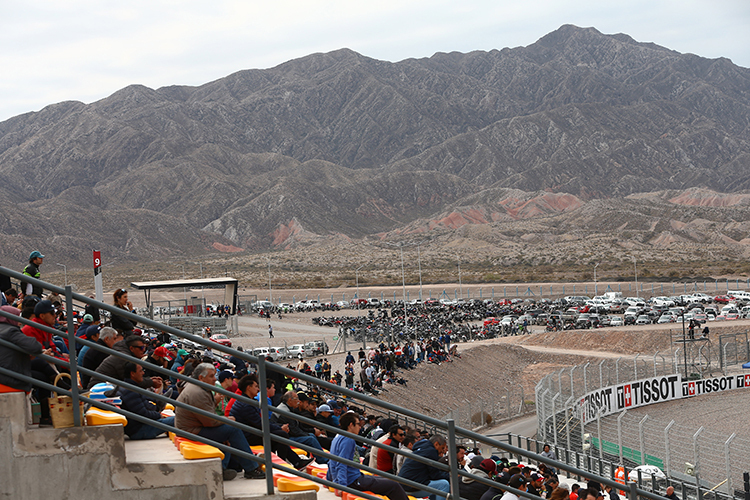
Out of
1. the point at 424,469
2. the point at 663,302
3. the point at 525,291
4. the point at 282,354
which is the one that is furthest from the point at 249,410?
the point at 525,291

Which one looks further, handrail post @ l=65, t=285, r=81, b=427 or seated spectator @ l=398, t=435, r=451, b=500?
seated spectator @ l=398, t=435, r=451, b=500

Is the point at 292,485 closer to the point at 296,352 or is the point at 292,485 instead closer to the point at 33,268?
the point at 33,268

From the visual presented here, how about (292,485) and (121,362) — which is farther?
(121,362)

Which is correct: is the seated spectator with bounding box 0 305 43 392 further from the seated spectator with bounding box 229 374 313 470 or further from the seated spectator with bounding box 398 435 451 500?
the seated spectator with bounding box 398 435 451 500

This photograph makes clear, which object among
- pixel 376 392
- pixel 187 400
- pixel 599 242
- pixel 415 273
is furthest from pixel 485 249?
pixel 187 400

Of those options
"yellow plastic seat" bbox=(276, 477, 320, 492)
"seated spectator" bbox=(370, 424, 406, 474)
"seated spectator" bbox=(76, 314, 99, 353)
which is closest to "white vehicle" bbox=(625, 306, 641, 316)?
"seated spectator" bbox=(76, 314, 99, 353)

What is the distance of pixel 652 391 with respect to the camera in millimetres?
29141

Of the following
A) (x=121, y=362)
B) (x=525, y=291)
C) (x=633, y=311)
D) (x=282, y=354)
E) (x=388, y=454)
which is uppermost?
(x=121, y=362)

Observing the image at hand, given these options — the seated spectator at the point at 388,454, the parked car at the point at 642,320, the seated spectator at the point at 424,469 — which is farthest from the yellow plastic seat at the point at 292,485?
the parked car at the point at 642,320

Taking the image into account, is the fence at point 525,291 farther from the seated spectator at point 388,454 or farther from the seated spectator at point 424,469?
the seated spectator at point 424,469

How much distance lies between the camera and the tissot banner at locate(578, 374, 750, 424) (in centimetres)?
2577

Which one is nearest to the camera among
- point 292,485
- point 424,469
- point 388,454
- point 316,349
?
point 292,485

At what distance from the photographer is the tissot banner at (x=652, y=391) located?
1015 inches

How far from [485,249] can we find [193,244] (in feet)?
252
